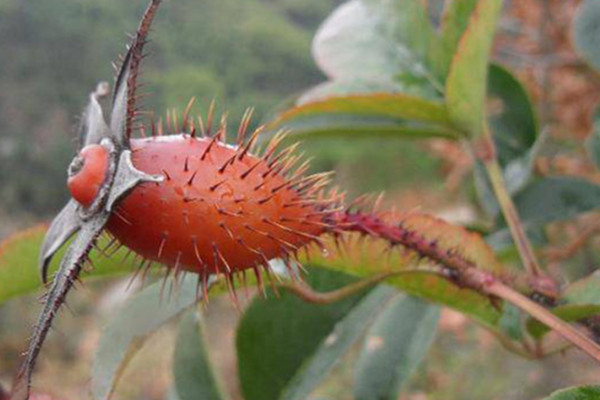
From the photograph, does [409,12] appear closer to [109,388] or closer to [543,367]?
[109,388]

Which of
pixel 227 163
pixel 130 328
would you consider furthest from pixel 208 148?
pixel 130 328

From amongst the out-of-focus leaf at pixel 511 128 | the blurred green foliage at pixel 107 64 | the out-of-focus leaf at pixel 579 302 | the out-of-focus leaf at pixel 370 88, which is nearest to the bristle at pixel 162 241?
the out-of-focus leaf at pixel 579 302

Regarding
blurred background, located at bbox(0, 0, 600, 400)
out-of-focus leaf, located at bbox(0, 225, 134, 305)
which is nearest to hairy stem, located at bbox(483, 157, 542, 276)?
out-of-focus leaf, located at bbox(0, 225, 134, 305)

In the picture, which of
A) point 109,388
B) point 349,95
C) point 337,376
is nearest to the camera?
point 109,388

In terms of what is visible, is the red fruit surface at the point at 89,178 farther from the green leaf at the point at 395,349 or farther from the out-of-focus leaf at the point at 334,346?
the green leaf at the point at 395,349

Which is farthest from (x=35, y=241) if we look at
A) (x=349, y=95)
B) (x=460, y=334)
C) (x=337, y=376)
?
(x=337, y=376)

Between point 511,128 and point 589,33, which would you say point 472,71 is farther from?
point 511,128
